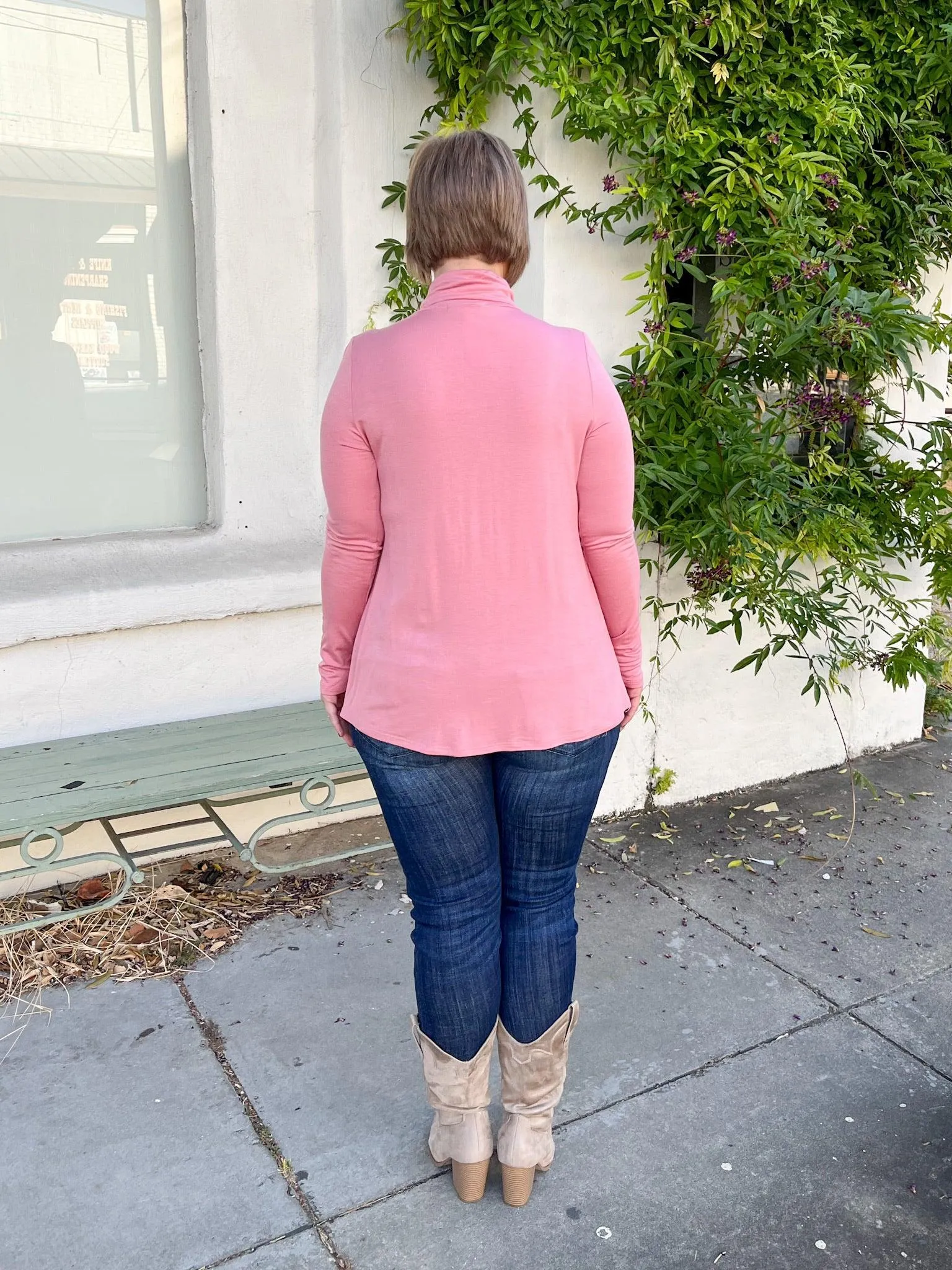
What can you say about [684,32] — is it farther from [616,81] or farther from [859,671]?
[859,671]

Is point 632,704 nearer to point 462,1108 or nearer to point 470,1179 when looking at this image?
point 462,1108

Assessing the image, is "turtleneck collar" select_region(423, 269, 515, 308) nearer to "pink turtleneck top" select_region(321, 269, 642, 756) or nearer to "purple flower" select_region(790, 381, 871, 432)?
"pink turtleneck top" select_region(321, 269, 642, 756)

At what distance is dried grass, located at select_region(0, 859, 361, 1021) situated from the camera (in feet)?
9.81

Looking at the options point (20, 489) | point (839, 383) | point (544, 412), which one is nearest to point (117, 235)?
point (20, 489)

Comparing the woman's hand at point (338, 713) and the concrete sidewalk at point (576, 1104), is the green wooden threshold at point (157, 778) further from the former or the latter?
the woman's hand at point (338, 713)

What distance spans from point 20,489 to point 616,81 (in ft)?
7.42

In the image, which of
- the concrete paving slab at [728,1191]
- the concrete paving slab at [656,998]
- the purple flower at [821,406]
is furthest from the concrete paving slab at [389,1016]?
the purple flower at [821,406]

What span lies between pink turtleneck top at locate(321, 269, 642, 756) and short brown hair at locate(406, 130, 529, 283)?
51 millimetres

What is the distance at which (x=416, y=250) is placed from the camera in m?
1.83

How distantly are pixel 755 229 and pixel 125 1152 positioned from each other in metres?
3.21

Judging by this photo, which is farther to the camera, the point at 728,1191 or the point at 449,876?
the point at 728,1191

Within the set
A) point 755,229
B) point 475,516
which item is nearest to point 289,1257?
point 475,516

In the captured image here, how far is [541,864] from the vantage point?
199 centimetres

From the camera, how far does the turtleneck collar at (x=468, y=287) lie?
5.84 feet
